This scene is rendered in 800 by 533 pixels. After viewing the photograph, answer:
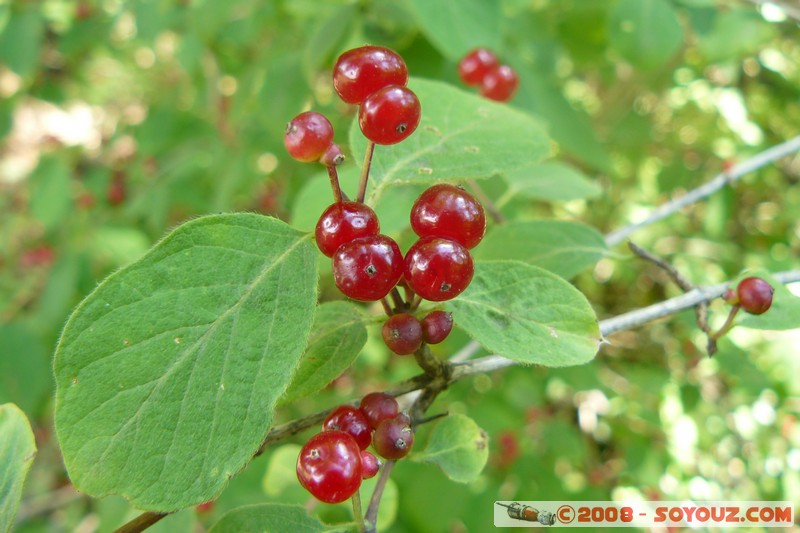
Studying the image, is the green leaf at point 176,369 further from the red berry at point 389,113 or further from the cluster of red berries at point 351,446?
the red berry at point 389,113

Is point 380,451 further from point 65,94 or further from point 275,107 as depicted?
point 65,94

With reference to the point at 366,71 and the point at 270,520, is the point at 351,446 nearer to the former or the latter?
the point at 270,520

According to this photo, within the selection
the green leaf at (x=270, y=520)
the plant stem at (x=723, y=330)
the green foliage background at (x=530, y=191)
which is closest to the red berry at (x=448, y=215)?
the green leaf at (x=270, y=520)

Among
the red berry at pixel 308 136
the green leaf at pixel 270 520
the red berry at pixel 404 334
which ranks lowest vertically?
the green leaf at pixel 270 520

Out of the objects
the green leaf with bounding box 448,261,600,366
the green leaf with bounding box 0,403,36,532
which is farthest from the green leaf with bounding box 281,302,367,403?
the green leaf with bounding box 0,403,36,532

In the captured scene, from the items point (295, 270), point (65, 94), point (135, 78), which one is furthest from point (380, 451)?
point (135, 78)

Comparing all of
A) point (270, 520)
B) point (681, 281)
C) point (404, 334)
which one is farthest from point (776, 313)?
point (270, 520)
